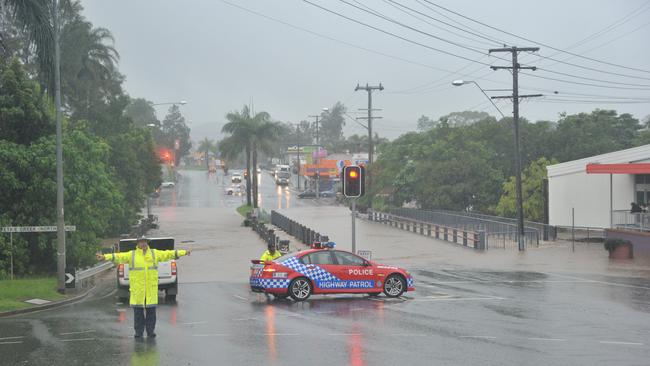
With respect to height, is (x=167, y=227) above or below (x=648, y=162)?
below

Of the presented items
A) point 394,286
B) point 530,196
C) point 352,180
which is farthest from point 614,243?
point 530,196

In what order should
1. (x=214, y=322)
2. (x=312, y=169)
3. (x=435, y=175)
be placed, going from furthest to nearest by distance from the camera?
(x=312, y=169)
(x=435, y=175)
(x=214, y=322)

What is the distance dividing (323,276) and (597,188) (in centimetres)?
2989

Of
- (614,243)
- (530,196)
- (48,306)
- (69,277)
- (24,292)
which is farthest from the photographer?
(530,196)

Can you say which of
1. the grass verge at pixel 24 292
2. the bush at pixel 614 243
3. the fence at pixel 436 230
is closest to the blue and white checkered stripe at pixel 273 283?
the grass verge at pixel 24 292

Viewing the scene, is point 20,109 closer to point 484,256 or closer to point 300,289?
point 300,289

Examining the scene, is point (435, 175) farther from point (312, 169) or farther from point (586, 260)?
point (312, 169)

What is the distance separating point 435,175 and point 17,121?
4338 cm

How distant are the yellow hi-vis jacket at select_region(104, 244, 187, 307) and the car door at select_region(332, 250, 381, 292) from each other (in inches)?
307

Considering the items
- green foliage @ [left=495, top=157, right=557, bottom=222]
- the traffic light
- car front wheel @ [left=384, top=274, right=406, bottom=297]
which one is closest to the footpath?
the traffic light

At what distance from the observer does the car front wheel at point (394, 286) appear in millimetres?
21234

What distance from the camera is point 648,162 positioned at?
136 ft

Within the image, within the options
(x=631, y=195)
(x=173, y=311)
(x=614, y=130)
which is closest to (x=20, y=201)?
(x=173, y=311)

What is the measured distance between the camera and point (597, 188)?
151 ft
